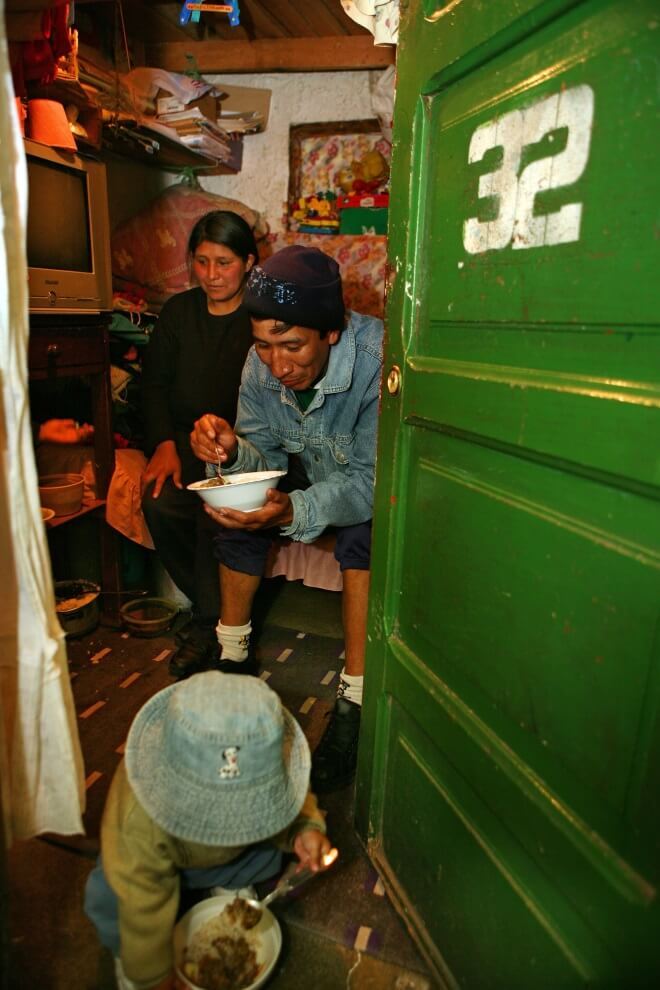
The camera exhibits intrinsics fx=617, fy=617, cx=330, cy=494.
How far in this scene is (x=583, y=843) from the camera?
→ 0.84m

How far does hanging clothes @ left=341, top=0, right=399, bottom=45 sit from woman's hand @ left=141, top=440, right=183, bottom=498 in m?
1.64

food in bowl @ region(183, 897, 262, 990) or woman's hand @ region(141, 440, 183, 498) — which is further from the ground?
woman's hand @ region(141, 440, 183, 498)

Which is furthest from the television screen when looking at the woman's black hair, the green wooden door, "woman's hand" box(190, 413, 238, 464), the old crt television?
the green wooden door

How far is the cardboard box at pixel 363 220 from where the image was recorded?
10.8 feet

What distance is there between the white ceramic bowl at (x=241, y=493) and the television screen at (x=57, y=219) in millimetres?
1072

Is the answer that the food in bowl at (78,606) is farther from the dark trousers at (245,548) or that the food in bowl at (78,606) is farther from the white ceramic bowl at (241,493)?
the white ceramic bowl at (241,493)

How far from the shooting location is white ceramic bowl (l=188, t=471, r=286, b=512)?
1616mm

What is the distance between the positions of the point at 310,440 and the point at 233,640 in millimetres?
788

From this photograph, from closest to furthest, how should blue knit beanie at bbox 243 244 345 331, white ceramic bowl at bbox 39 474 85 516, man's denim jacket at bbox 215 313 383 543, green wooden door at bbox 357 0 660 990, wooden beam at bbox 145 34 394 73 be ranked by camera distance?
green wooden door at bbox 357 0 660 990
blue knit beanie at bbox 243 244 345 331
man's denim jacket at bbox 215 313 383 543
white ceramic bowl at bbox 39 474 85 516
wooden beam at bbox 145 34 394 73

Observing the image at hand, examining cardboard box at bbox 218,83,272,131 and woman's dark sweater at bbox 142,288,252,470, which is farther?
cardboard box at bbox 218,83,272,131

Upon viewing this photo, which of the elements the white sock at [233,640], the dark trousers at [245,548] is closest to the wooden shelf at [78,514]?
the dark trousers at [245,548]

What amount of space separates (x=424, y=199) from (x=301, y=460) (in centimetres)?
119

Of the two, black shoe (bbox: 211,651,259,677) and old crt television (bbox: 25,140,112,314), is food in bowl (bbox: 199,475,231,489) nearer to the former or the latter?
black shoe (bbox: 211,651,259,677)

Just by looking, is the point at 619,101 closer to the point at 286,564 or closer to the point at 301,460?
the point at 301,460
